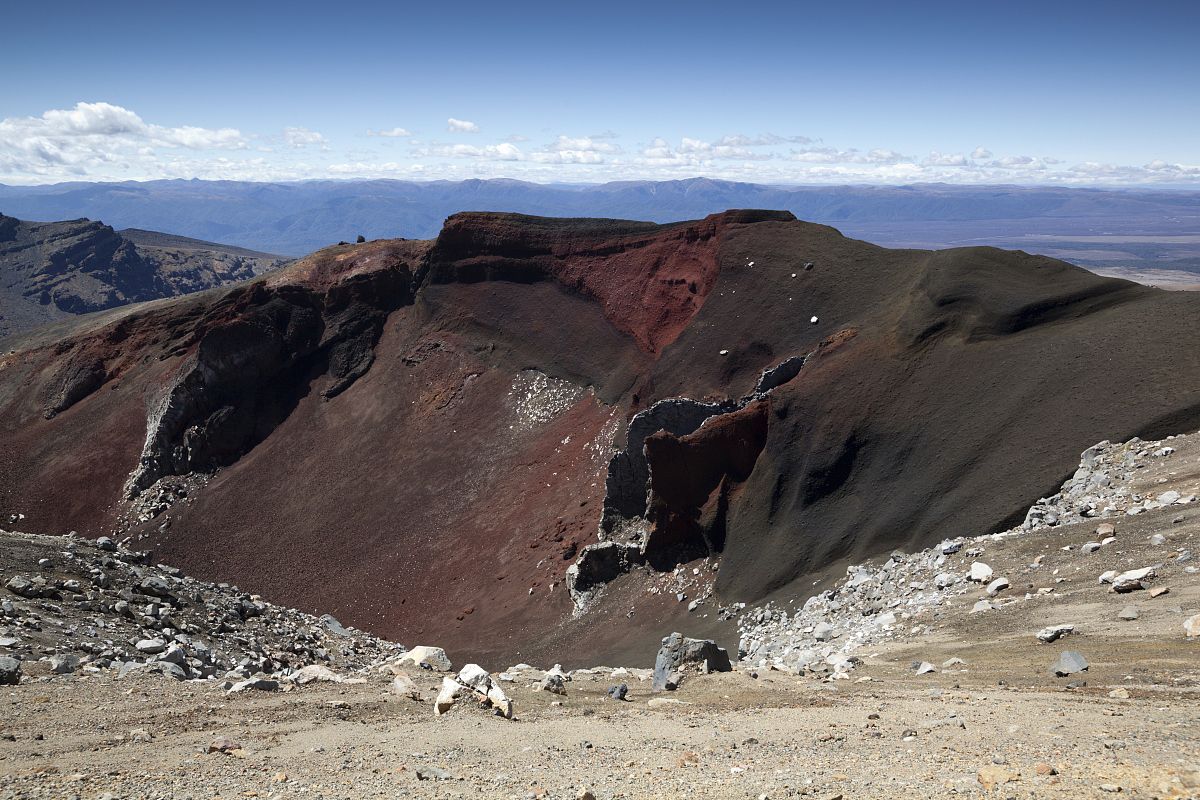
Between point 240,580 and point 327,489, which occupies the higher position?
point 327,489

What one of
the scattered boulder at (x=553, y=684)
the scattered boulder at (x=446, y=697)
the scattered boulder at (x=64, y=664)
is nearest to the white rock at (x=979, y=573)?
the scattered boulder at (x=553, y=684)

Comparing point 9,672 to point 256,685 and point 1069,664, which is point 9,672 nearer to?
point 256,685

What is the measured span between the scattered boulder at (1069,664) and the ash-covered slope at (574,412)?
8464mm

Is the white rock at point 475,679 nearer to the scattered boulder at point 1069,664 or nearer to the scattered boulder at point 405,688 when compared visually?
the scattered boulder at point 405,688

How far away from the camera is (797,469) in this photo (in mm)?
28094

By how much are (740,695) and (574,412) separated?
28.0 metres

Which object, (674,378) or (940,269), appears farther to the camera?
(674,378)

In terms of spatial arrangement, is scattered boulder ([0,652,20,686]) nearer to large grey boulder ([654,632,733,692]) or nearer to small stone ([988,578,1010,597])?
large grey boulder ([654,632,733,692])

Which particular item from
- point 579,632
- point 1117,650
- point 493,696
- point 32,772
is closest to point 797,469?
point 579,632

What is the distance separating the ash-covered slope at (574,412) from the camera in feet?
→ 82.2

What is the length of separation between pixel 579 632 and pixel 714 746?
18.3 metres

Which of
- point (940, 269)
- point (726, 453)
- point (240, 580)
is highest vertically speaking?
point (940, 269)

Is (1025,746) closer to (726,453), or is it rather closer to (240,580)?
(726,453)

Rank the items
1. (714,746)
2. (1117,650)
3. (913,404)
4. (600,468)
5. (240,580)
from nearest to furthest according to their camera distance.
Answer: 1. (714,746)
2. (1117,650)
3. (913,404)
4. (600,468)
5. (240,580)
